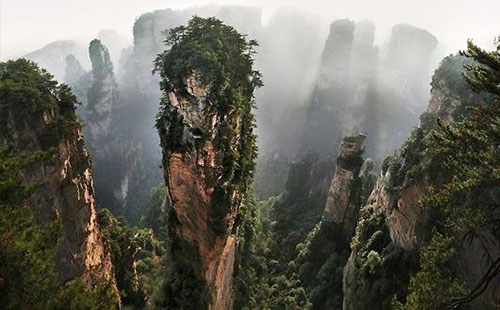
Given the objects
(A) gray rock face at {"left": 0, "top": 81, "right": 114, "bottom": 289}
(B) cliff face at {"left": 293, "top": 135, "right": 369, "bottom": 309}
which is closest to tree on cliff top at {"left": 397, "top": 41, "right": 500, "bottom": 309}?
(A) gray rock face at {"left": 0, "top": 81, "right": 114, "bottom": 289}

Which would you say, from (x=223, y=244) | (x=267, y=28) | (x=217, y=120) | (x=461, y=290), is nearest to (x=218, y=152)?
(x=217, y=120)

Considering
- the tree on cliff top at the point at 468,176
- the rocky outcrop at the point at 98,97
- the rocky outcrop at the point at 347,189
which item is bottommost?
the tree on cliff top at the point at 468,176

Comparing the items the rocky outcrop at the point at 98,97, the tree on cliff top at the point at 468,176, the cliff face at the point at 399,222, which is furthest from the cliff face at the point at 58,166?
the rocky outcrop at the point at 98,97

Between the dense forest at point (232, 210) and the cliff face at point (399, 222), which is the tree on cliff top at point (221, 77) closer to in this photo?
the dense forest at point (232, 210)

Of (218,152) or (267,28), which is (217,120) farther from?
(267,28)

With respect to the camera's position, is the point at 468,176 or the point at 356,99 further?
the point at 356,99

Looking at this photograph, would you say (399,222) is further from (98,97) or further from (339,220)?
(98,97)

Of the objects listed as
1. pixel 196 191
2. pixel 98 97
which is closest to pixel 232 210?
pixel 196 191

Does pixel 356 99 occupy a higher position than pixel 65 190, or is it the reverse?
pixel 356 99
